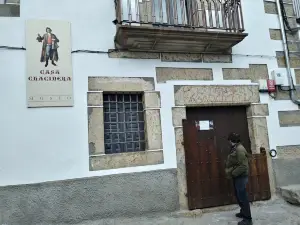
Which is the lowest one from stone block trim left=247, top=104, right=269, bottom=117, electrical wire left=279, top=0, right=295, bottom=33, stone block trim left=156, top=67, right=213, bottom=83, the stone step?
the stone step

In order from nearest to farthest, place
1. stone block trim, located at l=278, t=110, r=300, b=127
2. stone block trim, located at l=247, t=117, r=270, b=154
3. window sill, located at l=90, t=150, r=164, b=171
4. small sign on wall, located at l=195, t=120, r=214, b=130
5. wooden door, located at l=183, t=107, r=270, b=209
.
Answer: window sill, located at l=90, t=150, r=164, b=171 → wooden door, located at l=183, t=107, r=270, b=209 → small sign on wall, located at l=195, t=120, r=214, b=130 → stone block trim, located at l=247, t=117, r=270, b=154 → stone block trim, located at l=278, t=110, r=300, b=127

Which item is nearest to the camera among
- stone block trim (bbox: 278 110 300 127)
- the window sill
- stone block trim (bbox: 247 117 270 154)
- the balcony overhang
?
the window sill

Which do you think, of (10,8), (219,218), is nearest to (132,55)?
(10,8)

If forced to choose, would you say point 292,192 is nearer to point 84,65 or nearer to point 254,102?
point 254,102

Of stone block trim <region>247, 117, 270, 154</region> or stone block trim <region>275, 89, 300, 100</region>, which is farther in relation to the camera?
stone block trim <region>275, 89, 300, 100</region>

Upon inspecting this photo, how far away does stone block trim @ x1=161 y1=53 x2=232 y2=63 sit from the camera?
5.45 m

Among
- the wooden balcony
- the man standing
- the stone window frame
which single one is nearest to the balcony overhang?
the wooden balcony

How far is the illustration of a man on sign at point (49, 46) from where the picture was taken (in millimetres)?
4801

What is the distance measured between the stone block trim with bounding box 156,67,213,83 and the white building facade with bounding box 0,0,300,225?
0.02m

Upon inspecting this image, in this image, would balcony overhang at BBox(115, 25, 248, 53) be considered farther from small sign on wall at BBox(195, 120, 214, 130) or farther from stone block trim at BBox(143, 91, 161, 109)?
small sign on wall at BBox(195, 120, 214, 130)

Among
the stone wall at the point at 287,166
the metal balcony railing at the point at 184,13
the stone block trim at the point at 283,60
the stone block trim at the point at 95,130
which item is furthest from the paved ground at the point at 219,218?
the metal balcony railing at the point at 184,13

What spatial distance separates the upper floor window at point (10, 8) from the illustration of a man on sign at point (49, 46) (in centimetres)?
52

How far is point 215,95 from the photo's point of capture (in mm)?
5570

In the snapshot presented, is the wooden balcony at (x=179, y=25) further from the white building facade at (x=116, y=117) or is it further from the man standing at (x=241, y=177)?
the man standing at (x=241, y=177)
